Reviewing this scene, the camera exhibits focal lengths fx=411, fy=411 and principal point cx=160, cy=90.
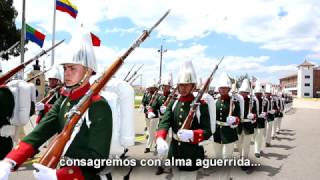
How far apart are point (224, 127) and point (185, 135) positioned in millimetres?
3927

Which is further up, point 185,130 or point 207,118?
point 207,118

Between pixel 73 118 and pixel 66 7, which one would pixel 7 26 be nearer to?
pixel 66 7

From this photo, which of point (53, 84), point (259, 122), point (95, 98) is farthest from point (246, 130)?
point (95, 98)

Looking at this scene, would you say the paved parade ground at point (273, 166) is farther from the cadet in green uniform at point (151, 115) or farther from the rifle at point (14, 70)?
the rifle at point (14, 70)

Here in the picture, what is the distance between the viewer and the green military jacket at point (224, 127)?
28.0 ft

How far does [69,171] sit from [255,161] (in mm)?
9027

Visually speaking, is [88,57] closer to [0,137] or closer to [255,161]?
[0,137]

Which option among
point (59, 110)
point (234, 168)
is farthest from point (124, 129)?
point (234, 168)

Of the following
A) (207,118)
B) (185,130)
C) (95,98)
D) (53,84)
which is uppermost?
(53,84)

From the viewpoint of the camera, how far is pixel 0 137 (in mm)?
5066

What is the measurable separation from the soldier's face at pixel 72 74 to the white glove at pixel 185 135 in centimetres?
199

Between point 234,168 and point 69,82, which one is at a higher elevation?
point 69,82

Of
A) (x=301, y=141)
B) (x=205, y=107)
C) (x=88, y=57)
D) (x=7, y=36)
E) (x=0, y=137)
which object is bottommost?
(x=301, y=141)

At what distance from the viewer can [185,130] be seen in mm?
4969
